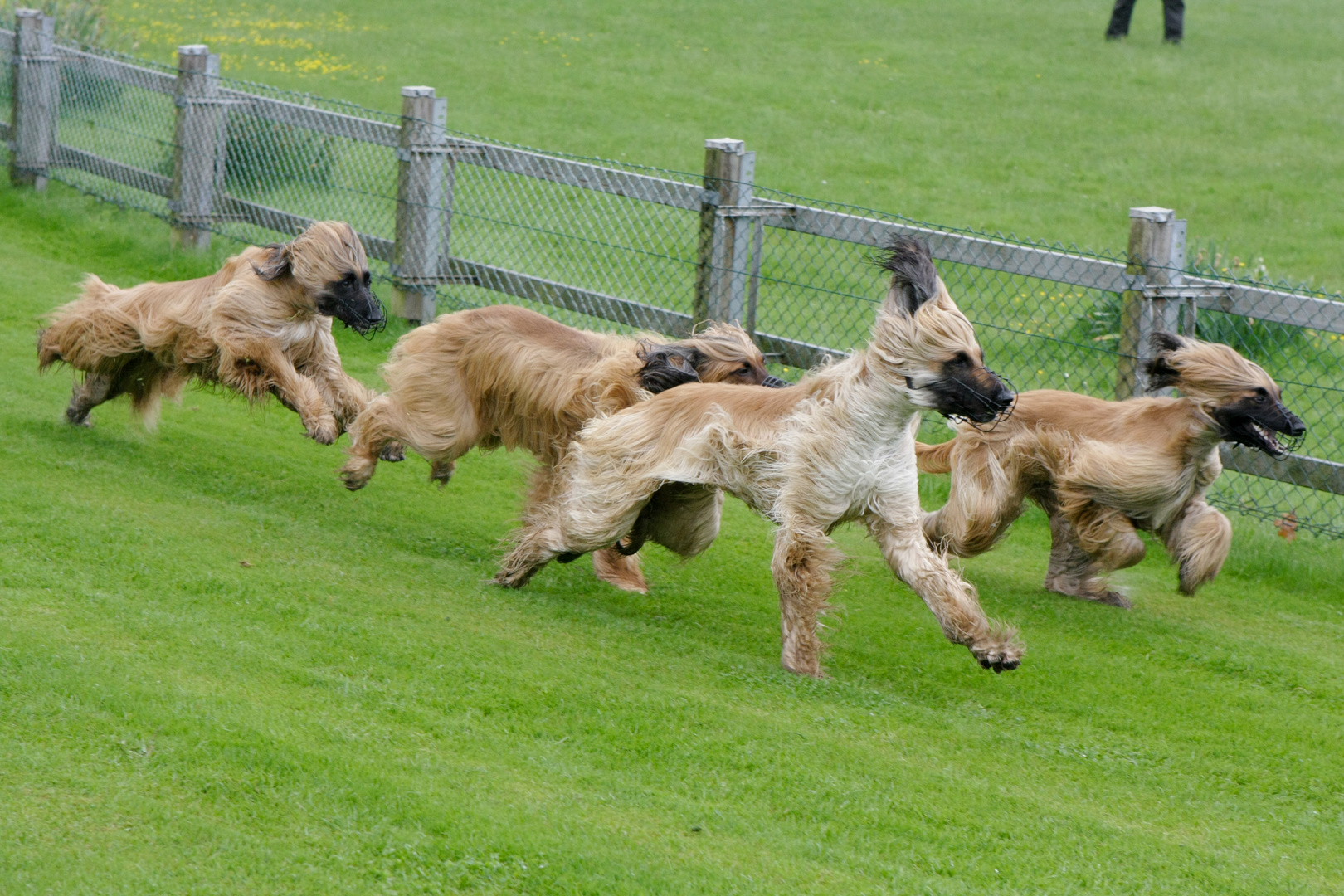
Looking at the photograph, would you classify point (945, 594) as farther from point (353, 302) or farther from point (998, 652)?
point (353, 302)

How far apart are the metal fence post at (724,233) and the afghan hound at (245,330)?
7.72 feet

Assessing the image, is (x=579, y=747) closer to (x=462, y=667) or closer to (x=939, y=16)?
(x=462, y=667)

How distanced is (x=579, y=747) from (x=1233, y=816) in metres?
2.07

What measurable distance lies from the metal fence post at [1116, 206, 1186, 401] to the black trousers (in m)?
21.4

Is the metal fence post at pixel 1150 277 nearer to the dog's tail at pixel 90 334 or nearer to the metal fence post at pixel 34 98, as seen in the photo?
the dog's tail at pixel 90 334

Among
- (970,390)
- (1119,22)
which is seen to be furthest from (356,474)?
(1119,22)

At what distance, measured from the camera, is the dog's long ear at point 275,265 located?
6.91 metres

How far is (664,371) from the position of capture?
602 cm

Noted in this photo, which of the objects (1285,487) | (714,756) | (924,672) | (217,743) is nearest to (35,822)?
(217,743)

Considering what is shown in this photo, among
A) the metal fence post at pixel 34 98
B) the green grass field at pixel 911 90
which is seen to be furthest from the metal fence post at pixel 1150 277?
the metal fence post at pixel 34 98

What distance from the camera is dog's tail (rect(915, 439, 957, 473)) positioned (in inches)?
275

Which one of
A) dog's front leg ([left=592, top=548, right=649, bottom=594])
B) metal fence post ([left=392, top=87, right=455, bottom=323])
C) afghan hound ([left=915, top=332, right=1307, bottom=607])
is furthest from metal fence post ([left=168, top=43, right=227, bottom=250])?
afghan hound ([left=915, top=332, right=1307, bottom=607])

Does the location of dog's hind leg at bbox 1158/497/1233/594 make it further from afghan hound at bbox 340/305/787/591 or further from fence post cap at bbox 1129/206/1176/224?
afghan hound at bbox 340/305/787/591

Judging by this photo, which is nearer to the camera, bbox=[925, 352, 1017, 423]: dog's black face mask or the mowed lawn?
the mowed lawn
